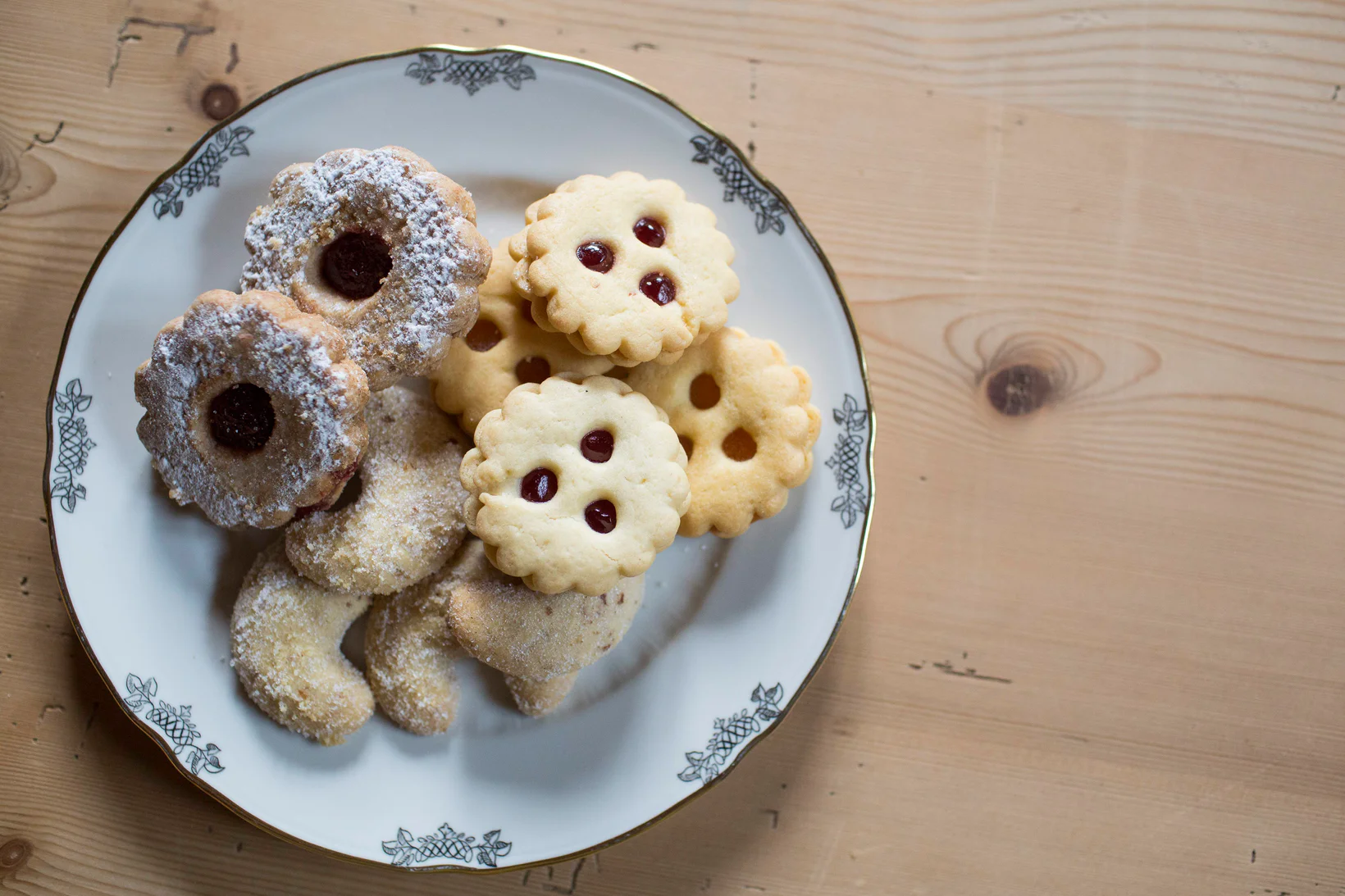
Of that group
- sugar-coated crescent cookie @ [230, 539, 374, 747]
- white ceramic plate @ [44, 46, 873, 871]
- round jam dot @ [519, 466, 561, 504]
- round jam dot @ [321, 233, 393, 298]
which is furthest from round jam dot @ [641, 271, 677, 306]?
sugar-coated crescent cookie @ [230, 539, 374, 747]

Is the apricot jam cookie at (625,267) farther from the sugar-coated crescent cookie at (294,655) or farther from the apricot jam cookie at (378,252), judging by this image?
the sugar-coated crescent cookie at (294,655)

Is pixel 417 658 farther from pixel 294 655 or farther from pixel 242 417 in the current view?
pixel 242 417

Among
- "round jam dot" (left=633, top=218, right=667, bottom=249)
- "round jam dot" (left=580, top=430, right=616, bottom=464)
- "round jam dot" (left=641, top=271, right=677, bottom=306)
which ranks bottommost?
"round jam dot" (left=580, top=430, right=616, bottom=464)

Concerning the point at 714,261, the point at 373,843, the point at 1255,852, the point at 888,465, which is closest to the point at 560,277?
the point at 714,261

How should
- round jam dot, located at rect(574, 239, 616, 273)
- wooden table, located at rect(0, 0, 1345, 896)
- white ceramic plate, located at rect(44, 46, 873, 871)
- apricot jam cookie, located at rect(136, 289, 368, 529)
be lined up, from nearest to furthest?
1. apricot jam cookie, located at rect(136, 289, 368, 529)
2. round jam dot, located at rect(574, 239, 616, 273)
3. white ceramic plate, located at rect(44, 46, 873, 871)
4. wooden table, located at rect(0, 0, 1345, 896)

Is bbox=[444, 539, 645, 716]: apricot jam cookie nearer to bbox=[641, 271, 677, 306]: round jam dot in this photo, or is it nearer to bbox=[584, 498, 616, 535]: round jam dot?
bbox=[584, 498, 616, 535]: round jam dot

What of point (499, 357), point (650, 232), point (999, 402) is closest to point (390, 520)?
point (499, 357)

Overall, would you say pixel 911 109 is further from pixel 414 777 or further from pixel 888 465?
pixel 414 777
